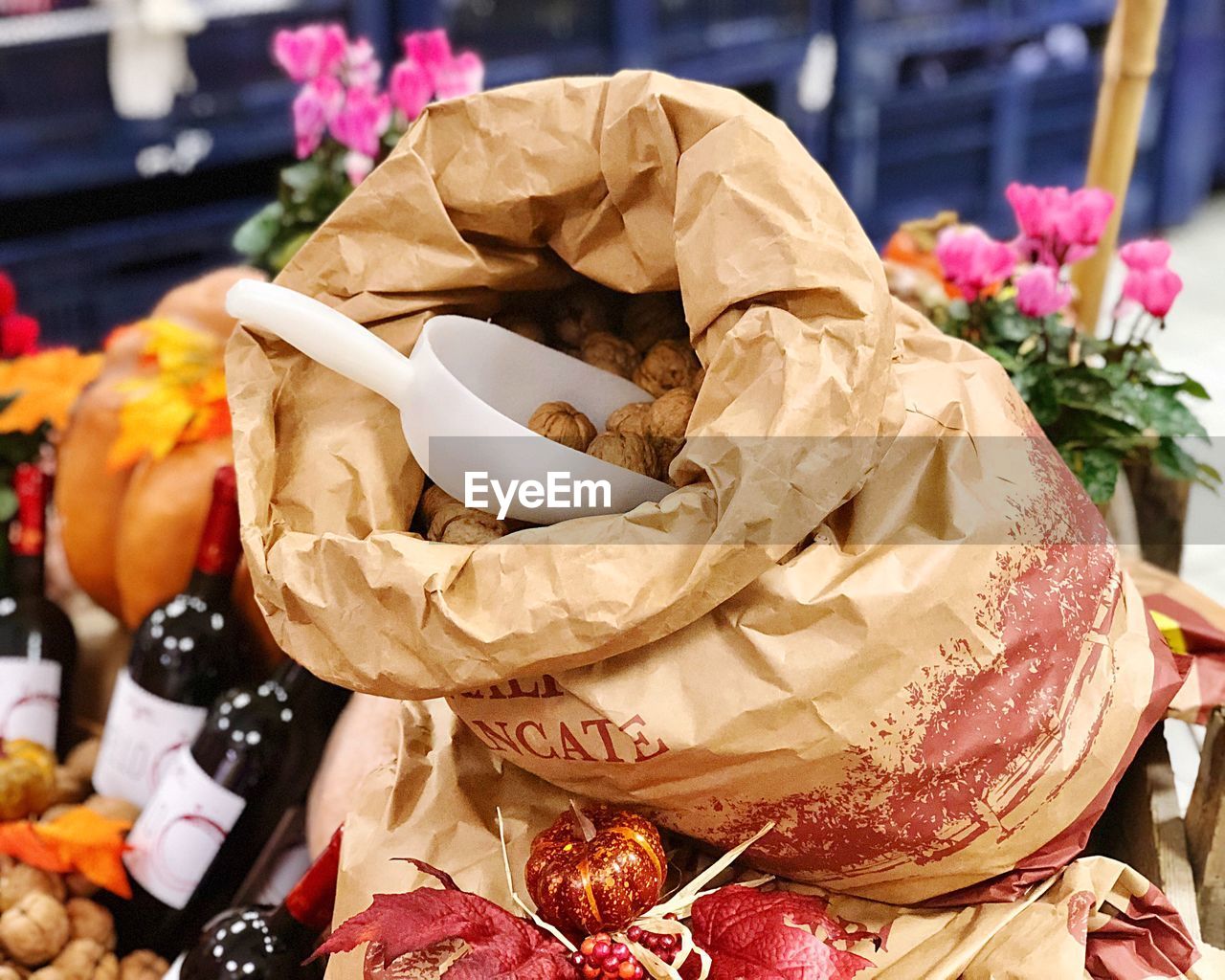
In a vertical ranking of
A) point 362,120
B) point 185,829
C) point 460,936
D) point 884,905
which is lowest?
point 185,829

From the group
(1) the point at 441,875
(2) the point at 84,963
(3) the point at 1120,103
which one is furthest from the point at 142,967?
(3) the point at 1120,103

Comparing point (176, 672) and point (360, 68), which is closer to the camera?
point (176, 672)

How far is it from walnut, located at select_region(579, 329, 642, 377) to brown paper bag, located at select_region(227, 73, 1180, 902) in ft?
0.22

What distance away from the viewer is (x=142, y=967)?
943 mm

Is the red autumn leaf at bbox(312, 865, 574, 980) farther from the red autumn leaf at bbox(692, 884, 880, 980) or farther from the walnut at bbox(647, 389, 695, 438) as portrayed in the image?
the walnut at bbox(647, 389, 695, 438)

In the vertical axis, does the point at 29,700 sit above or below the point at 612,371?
below

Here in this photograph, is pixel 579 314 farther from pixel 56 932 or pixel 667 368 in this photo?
pixel 56 932

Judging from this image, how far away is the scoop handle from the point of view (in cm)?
63

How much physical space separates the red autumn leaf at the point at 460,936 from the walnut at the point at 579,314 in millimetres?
378

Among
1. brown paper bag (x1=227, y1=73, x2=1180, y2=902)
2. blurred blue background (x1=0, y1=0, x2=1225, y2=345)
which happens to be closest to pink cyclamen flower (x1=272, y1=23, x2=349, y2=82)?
brown paper bag (x1=227, y1=73, x2=1180, y2=902)

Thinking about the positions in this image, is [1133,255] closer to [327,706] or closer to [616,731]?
[616,731]

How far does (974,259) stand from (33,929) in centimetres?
91

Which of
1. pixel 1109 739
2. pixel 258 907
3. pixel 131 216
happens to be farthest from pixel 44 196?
pixel 1109 739

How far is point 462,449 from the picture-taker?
2.16 ft
